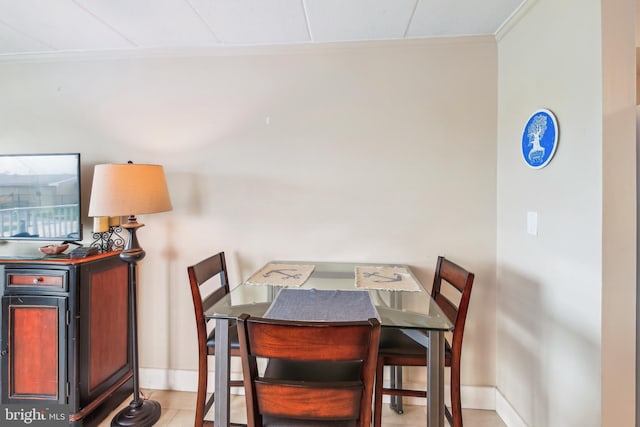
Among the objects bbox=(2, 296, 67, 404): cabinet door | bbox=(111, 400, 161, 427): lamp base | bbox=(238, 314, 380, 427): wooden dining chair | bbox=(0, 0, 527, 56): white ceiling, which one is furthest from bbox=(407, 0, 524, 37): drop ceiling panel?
bbox=(111, 400, 161, 427): lamp base

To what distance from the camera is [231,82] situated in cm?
205

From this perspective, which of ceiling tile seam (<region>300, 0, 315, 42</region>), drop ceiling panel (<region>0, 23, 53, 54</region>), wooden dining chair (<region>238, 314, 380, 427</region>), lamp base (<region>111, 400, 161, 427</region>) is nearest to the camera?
wooden dining chair (<region>238, 314, 380, 427</region>)

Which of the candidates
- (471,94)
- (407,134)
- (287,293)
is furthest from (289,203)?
(471,94)

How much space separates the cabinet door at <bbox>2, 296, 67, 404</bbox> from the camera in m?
1.63

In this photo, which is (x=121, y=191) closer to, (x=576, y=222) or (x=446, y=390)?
(x=576, y=222)

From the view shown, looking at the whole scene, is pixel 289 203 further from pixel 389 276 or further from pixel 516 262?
pixel 516 262

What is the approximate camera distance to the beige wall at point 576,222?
115 centimetres

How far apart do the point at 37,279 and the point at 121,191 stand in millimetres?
696

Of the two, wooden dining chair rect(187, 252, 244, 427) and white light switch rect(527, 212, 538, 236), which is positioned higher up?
white light switch rect(527, 212, 538, 236)

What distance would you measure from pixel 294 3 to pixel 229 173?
1072 mm

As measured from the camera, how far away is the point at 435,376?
1.19 meters

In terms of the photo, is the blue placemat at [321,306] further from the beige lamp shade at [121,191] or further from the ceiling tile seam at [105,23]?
the ceiling tile seam at [105,23]

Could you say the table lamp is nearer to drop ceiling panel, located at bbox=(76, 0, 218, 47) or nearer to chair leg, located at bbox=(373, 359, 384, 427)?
drop ceiling panel, located at bbox=(76, 0, 218, 47)

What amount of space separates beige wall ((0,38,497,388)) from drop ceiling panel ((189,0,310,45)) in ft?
0.36
